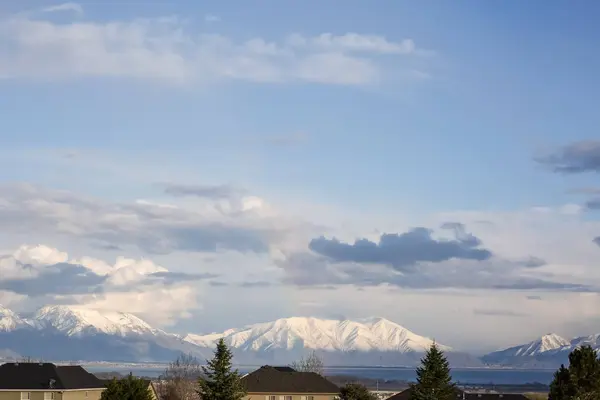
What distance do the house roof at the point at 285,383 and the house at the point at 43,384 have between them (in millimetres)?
23525

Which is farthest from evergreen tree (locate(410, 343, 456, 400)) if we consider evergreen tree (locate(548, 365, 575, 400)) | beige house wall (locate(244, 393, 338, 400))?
beige house wall (locate(244, 393, 338, 400))

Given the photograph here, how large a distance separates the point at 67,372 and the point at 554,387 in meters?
77.9

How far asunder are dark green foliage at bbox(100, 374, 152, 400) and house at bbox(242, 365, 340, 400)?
48293 millimetres

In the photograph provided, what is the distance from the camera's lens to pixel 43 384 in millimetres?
142000

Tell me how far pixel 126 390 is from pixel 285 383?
55.3 meters

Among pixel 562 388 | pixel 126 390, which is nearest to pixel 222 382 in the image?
pixel 126 390

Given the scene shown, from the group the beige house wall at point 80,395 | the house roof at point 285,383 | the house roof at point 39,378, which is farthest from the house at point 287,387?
the house roof at point 39,378

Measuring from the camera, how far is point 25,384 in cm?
14212

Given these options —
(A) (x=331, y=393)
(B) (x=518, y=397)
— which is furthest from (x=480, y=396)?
(A) (x=331, y=393)

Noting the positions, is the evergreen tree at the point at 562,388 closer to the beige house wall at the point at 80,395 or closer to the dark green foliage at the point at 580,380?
the dark green foliage at the point at 580,380

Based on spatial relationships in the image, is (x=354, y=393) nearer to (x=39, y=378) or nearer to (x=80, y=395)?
(x=80, y=395)

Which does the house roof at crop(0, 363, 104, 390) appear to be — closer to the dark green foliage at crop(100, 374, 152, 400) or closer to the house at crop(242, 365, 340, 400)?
the house at crop(242, 365, 340, 400)

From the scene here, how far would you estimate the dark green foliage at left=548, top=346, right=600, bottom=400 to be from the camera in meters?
93.4

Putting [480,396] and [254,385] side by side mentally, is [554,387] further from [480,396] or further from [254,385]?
[254,385]
